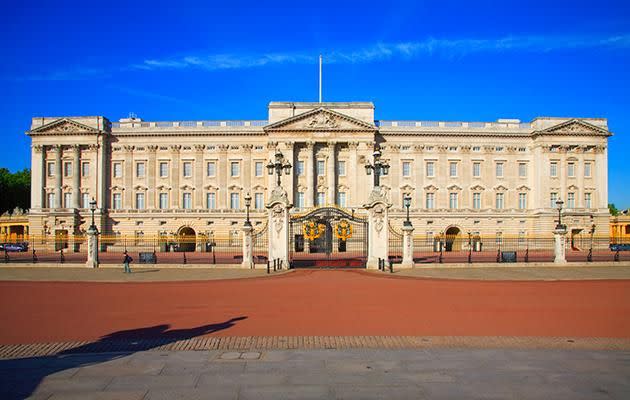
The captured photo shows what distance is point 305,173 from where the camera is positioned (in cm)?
5803

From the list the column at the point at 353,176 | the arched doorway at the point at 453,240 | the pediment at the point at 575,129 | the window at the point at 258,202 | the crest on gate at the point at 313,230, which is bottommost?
the arched doorway at the point at 453,240

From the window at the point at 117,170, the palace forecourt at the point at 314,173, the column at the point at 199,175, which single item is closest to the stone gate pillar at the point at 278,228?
the palace forecourt at the point at 314,173

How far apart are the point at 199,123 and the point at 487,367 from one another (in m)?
56.1

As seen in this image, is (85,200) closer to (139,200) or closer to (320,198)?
(139,200)

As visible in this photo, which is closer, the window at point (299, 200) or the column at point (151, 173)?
the window at point (299, 200)

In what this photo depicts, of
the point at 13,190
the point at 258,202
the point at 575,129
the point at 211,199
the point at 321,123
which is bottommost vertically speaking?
the point at 258,202

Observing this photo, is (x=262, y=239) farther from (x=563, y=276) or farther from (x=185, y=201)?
(x=563, y=276)

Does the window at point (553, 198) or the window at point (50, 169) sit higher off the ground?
the window at point (50, 169)

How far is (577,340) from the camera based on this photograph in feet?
36.9

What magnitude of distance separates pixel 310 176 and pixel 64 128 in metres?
32.0

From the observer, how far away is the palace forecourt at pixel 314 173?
57656 millimetres

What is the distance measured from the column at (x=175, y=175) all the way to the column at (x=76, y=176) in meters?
11.7

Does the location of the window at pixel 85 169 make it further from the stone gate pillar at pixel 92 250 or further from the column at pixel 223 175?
the stone gate pillar at pixel 92 250

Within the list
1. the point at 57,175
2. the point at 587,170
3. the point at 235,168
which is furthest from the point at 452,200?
the point at 57,175
